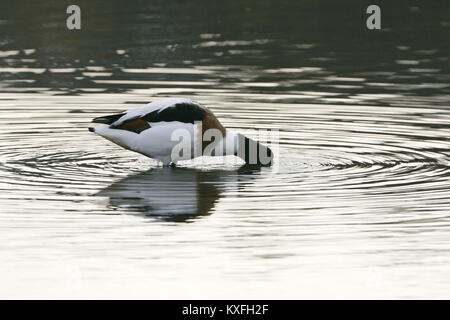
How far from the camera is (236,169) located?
583 inches

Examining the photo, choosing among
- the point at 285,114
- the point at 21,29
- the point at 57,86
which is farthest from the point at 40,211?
the point at 21,29

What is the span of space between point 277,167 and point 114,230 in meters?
3.71

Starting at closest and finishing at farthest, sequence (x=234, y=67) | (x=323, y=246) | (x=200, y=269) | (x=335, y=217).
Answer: (x=200, y=269) → (x=323, y=246) → (x=335, y=217) → (x=234, y=67)

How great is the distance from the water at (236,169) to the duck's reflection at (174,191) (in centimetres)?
3

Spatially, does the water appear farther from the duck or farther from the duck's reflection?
the duck

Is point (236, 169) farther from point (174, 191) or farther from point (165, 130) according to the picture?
point (174, 191)

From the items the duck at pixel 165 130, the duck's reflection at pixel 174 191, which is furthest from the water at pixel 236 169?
the duck at pixel 165 130

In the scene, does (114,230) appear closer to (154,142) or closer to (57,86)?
(154,142)

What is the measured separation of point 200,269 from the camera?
9891 mm

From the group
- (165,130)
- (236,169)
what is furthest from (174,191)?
(236,169)

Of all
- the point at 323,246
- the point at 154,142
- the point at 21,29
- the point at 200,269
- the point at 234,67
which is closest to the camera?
the point at 200,269

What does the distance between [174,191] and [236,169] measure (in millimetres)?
1830
